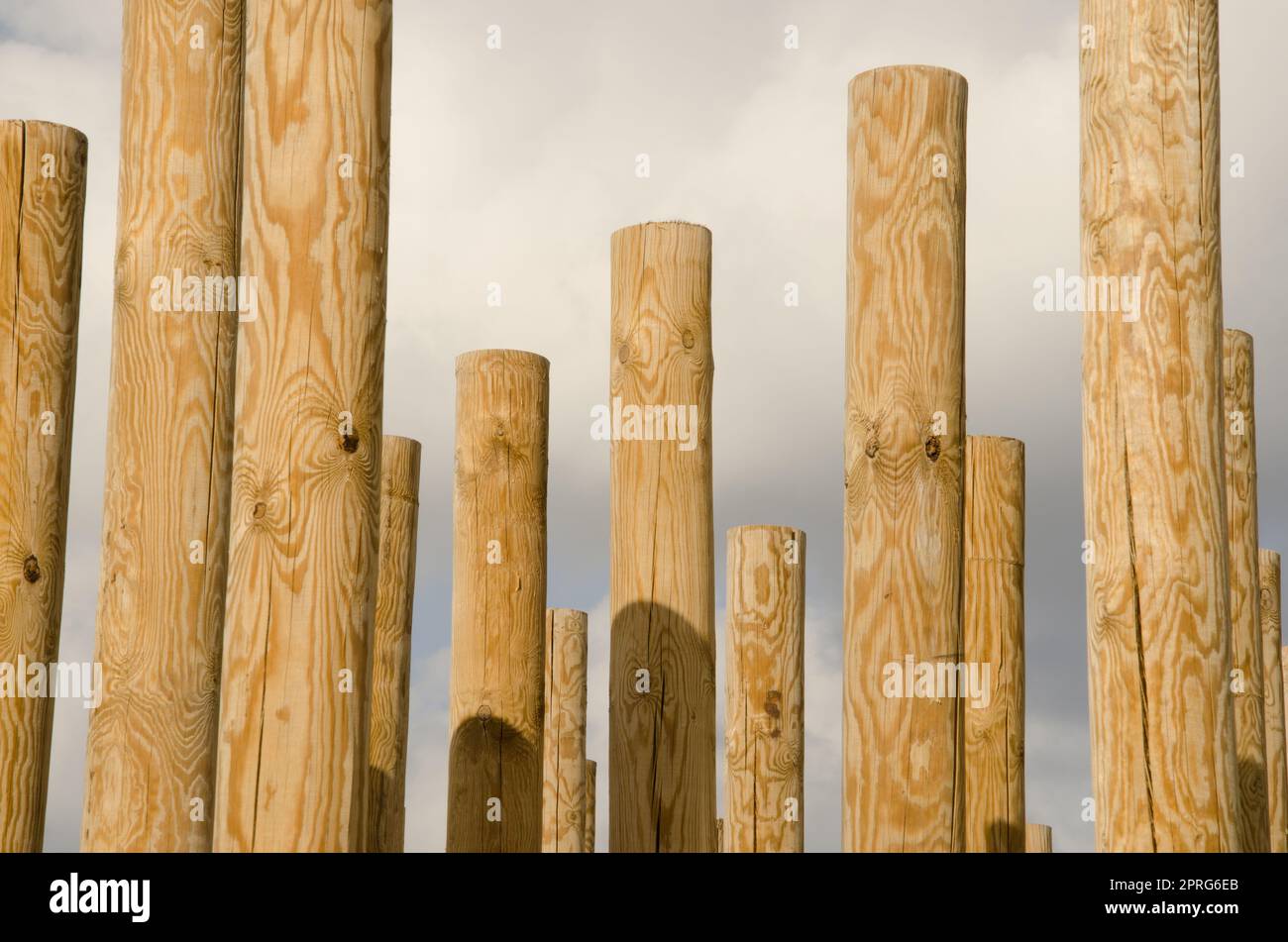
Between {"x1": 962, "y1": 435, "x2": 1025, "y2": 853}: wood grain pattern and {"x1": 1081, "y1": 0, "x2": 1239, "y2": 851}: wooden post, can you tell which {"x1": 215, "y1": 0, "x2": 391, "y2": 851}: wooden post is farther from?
{"x1": 962, "y1": 435, "x2": 1025, "y2": 853}: wood grain pattern

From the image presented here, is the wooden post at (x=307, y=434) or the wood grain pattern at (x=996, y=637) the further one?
the wood grain pattern at (x=996, y=637)

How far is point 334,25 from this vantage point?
4.60 metres

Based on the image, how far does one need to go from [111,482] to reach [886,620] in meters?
2.81

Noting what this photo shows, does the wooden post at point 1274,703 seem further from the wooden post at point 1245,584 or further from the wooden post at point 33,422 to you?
the wooden post at point 33,422

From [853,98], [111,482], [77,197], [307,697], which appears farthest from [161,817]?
[853,98]

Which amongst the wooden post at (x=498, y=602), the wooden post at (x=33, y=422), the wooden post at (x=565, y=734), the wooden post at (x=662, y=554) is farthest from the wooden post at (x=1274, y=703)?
the wooden post at (x=33, y=422)

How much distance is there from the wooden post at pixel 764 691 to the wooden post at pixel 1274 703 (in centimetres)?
245

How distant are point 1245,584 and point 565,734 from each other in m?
4.47

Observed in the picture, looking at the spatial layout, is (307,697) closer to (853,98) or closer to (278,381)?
(278,381)

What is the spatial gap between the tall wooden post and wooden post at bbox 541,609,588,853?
173 inches

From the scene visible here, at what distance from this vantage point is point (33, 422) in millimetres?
6887

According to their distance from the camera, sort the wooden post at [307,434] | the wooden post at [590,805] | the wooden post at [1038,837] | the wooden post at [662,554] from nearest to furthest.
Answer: the wooden post at [307,434] < the wooden post at [662,554] < the wooden post at [590,805] < the wooden post at [1038,837]

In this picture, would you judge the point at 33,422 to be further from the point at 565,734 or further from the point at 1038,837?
the point at 1038,837

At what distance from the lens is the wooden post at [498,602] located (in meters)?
8.08
